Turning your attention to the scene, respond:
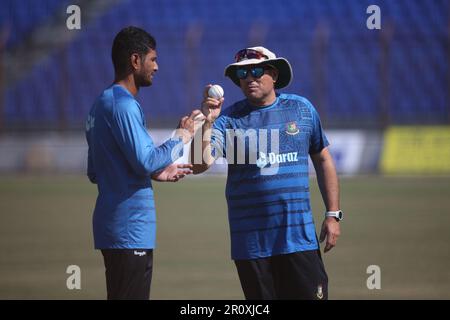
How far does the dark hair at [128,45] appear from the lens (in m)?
5.36

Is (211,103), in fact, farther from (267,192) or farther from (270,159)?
(267,192)

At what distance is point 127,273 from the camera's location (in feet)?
17.2

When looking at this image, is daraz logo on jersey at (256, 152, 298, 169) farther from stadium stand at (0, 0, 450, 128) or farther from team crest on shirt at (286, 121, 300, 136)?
stadium stand at (0, 0, 450, 128)

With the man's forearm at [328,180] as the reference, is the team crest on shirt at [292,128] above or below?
above

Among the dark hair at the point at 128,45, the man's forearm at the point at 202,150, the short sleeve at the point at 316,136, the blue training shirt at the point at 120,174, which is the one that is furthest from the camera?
the short sleeve at the point at 316,136

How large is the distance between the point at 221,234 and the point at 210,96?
8456 millimetres

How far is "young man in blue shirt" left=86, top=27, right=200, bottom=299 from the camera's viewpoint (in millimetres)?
5188

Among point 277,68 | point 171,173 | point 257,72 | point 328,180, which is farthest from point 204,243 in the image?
point 171,173

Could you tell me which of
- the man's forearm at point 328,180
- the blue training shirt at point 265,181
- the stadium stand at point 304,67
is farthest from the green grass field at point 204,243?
the stadium stand at point 304,67

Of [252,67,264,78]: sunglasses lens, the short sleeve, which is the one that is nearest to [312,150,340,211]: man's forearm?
the short sleeve

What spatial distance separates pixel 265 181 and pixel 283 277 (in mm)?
594

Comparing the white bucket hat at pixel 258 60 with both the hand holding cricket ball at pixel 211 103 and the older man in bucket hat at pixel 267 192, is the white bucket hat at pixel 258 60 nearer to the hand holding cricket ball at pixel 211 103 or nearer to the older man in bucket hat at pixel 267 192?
the older man in bucket hat at pixel 267 192

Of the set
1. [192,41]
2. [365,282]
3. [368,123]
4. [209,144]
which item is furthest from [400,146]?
[209,144]

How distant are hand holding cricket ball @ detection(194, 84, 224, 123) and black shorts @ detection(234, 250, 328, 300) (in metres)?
0.92
